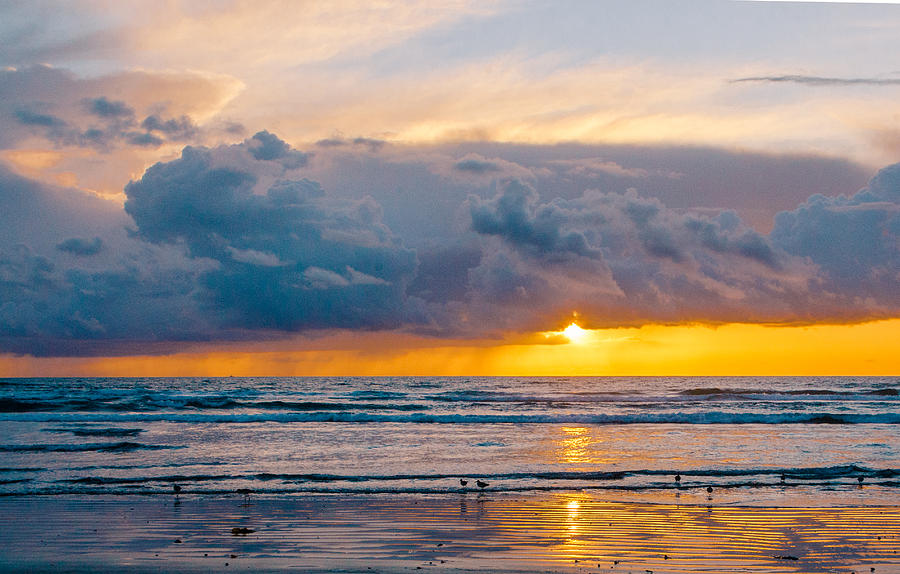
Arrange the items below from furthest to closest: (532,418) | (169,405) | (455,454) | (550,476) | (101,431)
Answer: (169,405) → (532,418) → (101,431) → (455,454) → (550,476)

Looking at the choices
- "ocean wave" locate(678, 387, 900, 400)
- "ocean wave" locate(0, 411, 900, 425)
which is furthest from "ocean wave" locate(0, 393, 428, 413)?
"ocean wave" locate(678, 387, 900, 400)

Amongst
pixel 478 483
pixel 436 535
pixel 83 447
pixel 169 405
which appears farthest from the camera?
pixel 169 405

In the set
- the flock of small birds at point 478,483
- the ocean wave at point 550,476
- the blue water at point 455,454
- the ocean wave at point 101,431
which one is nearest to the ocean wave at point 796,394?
the blue water at point 455,454

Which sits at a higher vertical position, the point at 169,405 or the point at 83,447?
the point at 169,405

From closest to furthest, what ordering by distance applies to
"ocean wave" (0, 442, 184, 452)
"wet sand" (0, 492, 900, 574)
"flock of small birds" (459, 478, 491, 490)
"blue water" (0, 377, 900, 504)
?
"wet sand" (0, 492, 900, 574) → "flock of small birds" (459, 478, 491, 490) → "blue water" (0, 377, 900, 504) → "ocean wave" (0, 442, 184, 452)

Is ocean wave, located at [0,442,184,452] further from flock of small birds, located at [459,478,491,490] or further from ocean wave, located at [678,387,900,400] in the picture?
ocean wave, located at [678,387,900,400]

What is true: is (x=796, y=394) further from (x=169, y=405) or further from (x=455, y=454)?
(x=455, y=454)

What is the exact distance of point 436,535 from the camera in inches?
247

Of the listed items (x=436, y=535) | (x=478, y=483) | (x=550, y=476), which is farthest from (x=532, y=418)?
(x=436, y=535)

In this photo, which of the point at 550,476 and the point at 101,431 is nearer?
the point at 550,476

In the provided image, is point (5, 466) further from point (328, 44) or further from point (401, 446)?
point (328, 44)

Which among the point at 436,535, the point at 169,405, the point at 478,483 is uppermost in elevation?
the point at 169,405

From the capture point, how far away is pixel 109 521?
6.97 metres

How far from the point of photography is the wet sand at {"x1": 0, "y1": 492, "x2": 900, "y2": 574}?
539cm
